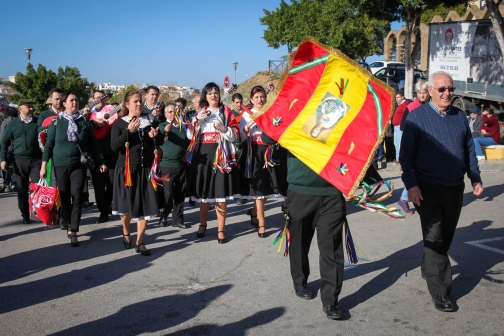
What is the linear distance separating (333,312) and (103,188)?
200 inches

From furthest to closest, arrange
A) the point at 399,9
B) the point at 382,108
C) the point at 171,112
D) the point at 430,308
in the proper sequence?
1. the point at 399,9
2. the point at 171,112
3. the point at 430,308
4. the point at 382,108

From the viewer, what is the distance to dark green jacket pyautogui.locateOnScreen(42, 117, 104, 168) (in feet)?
22.3

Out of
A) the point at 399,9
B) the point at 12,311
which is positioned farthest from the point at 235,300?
the point at 399,9

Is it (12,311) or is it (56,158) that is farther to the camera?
(56,158)

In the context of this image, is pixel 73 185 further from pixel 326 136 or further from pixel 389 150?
pixel 389 150

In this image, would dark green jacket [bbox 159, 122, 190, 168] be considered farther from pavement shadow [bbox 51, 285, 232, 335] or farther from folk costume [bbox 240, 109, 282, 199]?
pavement shadow [bbox 51, 285, 232, 335]

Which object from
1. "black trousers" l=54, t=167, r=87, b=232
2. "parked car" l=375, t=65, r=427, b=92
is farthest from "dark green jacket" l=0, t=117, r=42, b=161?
"parked car" l=375, t=65, r=427, b=92

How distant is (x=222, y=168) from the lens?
668 cm

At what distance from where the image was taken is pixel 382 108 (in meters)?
4.15

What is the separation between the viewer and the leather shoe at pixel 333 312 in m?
4.18

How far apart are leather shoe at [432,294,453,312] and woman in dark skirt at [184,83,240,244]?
3081mm

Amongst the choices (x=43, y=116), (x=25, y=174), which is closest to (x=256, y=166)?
(x=43, y=116)

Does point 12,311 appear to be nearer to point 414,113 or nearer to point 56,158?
point 56,158

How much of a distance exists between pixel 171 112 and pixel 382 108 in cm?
411
